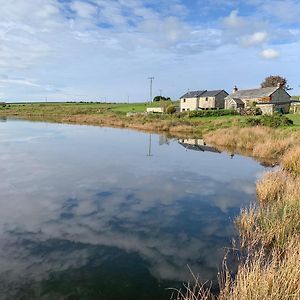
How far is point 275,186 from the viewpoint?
14.9 m

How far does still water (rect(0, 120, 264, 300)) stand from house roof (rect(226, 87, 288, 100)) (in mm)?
46182

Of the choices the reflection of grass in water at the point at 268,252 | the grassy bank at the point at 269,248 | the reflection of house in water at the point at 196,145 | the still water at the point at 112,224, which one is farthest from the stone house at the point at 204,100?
the reflection of grass in water at the point at 268,252

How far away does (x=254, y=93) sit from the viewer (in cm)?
6931

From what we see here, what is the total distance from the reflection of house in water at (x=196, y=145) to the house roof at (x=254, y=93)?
32366 mm

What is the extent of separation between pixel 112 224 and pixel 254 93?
2461 inches

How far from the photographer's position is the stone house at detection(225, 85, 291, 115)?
6368 centimetres

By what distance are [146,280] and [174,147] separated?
85.0 ft

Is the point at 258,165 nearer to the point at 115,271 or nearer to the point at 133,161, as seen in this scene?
the point at 133,161

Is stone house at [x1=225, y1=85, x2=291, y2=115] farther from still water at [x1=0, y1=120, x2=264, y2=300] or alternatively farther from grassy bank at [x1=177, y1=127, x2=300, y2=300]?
grassy bank at [x1=177, y1=127, x2=300, y2=300]

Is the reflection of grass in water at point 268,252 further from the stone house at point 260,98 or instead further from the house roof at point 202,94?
the house roof at point 202,94

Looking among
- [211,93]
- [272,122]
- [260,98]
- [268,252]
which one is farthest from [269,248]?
[211,93]

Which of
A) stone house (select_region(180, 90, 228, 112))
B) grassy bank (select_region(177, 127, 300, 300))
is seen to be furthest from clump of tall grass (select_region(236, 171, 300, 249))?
stone house (select_region(180, 90, 228, 112))

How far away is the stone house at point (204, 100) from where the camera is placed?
76062 mm

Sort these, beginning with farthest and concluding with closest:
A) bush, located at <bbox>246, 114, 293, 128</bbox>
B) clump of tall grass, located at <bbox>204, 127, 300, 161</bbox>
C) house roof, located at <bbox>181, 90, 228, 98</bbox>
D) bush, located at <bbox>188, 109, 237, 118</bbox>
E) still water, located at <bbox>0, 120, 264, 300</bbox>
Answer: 1. house roof, located at <bbox>181, 90, 228, 98</bbox>
2. bush, located at <bbox>188, 109, 237, 118</bbox>
3. bush, located at <bbox>246, 114, 293, 128</bbox>
4. clump of tall grass, located at <bbox>204, 127, 300, 161</bbox>
5. still water, located at <bbox>0, 120, 264, 300</bbox>
